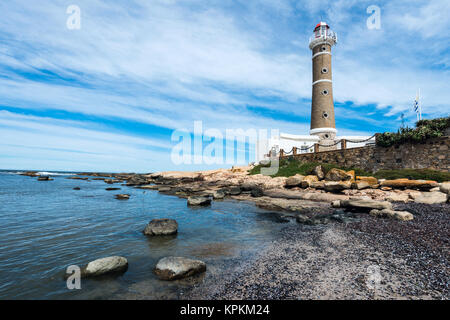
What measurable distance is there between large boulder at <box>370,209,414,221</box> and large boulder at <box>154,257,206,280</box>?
858 cm

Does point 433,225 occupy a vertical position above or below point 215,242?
above

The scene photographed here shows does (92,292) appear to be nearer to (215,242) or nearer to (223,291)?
(223,291)

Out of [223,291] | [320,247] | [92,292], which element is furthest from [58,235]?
[320,247]

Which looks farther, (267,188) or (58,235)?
(267,188)

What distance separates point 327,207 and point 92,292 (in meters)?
12.4

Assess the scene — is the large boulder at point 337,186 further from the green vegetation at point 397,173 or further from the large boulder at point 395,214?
the large boulder at point 395,214

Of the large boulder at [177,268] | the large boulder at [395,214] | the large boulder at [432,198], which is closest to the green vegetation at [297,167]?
the large boulder at [432,198]

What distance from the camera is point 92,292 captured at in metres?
4.15

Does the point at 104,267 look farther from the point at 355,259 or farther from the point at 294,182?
the point at 294,182

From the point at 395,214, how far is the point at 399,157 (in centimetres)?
1236

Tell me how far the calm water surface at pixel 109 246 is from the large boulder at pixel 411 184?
9606 millimetres

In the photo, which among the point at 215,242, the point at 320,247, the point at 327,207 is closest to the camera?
the point at 320,247

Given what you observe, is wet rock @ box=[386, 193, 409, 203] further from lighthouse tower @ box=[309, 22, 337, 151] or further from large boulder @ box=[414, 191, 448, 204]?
lighthouse tower @ box=[309, 22, 337, 151]

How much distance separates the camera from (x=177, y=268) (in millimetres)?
4723
